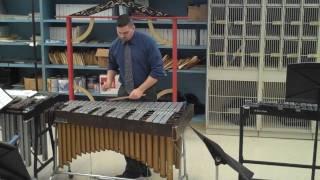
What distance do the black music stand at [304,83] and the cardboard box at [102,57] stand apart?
3.12m

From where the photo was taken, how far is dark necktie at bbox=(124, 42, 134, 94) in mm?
4035

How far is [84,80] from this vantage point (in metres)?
6.26

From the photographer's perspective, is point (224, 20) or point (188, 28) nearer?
point (224, 20)

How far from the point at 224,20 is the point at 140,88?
1908 millimetres

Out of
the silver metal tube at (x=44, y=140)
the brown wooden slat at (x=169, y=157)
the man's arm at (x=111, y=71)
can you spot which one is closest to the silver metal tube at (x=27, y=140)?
the silver metal tube at (x=44, y=140)

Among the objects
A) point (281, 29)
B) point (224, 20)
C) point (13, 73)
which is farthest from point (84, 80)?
point (281, 29)

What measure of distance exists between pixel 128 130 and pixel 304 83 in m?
1.46

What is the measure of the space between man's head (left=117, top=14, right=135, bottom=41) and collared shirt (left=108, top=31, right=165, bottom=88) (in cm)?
9

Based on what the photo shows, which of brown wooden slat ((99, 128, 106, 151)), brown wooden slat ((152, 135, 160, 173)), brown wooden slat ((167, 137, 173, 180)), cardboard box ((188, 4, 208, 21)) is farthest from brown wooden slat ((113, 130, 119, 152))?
cardboard box ((188, 4, 208, 21))

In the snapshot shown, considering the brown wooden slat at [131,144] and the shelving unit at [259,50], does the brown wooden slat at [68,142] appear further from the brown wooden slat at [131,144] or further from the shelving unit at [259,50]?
the shelving unit at [259,50]

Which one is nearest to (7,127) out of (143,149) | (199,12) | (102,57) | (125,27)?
(143,149)

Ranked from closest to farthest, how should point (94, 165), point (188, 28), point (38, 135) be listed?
point (38, 135) < point (94, 165) < point (188, 28)

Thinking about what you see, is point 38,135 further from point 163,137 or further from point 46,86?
point 46,86

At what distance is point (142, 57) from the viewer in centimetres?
404
